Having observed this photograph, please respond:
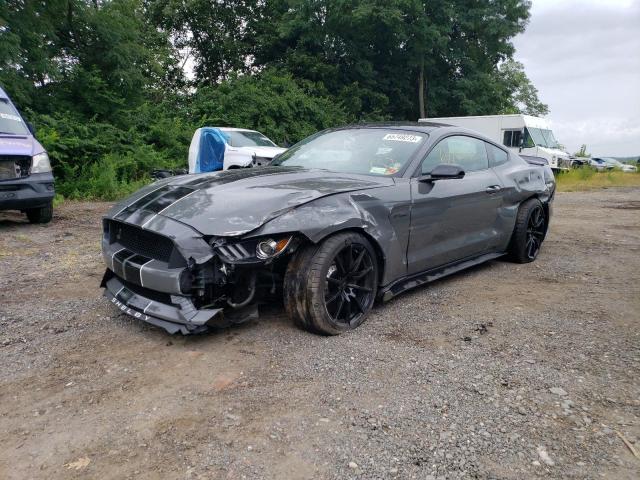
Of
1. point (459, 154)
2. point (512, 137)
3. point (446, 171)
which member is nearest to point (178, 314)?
point (446, 171)

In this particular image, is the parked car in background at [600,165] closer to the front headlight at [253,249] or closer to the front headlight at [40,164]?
the front headlight at [40,164]

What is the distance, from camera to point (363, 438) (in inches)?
86.0

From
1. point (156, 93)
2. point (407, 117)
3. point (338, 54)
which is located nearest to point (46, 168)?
point (156, 93)

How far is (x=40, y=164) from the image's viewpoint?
6742 mm

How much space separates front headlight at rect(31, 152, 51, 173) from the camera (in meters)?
6.63

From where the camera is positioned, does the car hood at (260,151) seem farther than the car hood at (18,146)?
Yes

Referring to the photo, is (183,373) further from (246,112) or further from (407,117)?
(407,117)

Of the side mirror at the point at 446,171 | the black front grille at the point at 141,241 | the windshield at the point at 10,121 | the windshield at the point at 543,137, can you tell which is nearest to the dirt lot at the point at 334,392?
the black front grille at the point at 141,241

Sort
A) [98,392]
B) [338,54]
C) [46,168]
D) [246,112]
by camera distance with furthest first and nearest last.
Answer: [338,54]
[246,112]
[46,168]
[98,392]

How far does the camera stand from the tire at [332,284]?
121 inches

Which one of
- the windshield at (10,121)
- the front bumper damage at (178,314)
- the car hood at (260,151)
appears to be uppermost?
the windshield at (10,121)

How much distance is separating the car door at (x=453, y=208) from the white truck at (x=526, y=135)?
46.9 ft

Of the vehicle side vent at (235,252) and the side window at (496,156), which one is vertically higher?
the side window at (496,156)

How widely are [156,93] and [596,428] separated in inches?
849
